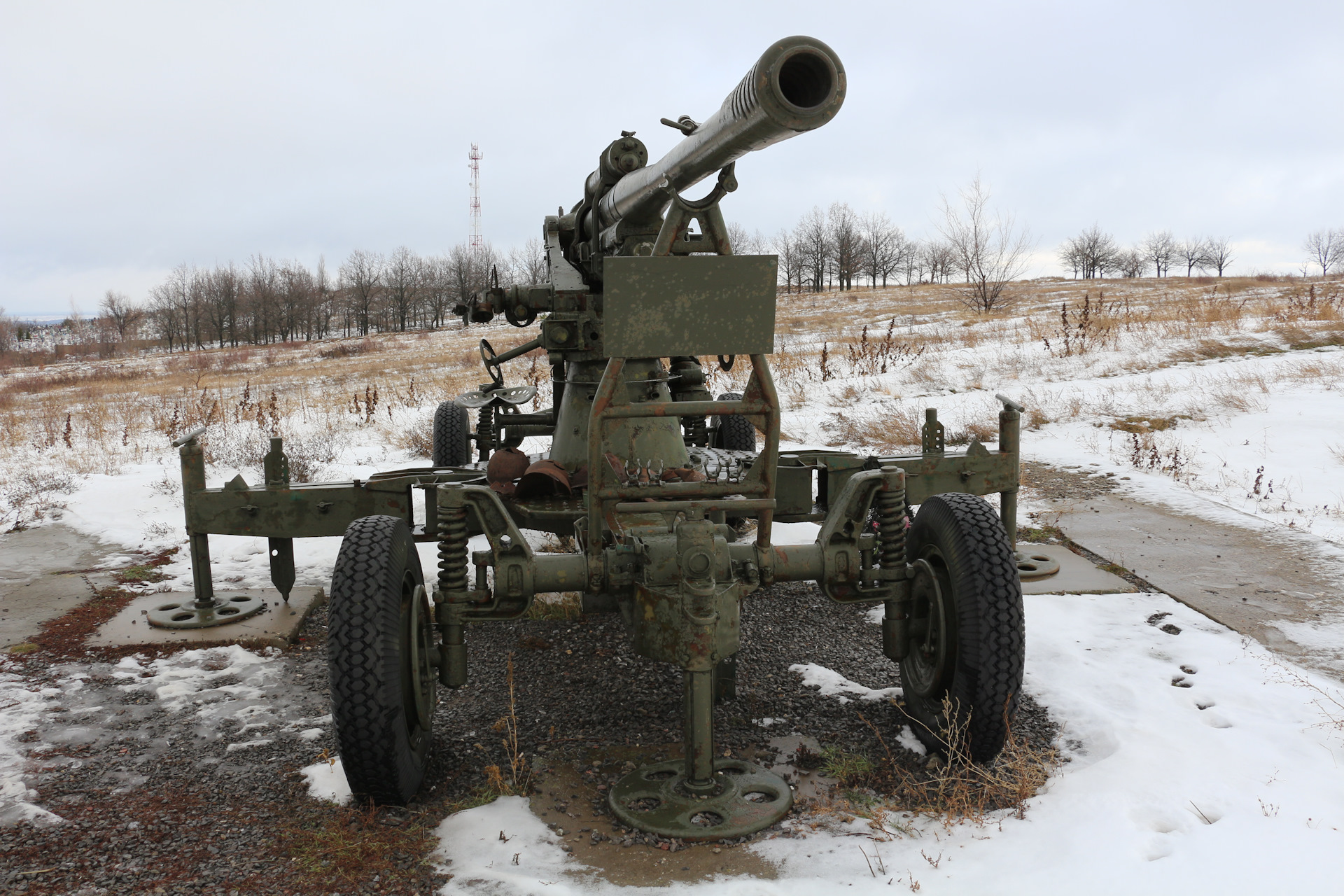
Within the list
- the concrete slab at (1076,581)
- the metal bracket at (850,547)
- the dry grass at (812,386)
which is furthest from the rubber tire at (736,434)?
the metal bracket at (850,547)

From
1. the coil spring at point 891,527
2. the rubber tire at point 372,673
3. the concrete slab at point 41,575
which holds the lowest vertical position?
the concrete slab at point 41,575

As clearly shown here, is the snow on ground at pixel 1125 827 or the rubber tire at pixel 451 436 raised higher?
the rubber tire at pixel 451 436

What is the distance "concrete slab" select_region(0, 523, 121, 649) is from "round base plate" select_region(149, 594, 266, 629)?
0.65 m

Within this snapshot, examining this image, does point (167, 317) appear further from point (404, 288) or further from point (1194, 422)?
point (1194, 422)

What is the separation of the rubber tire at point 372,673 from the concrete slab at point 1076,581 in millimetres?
3506

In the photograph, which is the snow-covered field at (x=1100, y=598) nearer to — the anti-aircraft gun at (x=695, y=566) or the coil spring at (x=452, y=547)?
the anti-aircraft gun at (x=695, y=566)

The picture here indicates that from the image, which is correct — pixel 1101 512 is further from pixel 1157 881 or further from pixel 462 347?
pixel 462 347

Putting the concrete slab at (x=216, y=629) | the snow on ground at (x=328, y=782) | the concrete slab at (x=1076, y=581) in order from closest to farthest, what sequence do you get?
the snow on ground at (x=328, y=782) < the concrete slab at (x=216, y=629) < the concrete slab at (x=1076, y=581)

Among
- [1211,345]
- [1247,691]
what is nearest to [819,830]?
[1247,691]

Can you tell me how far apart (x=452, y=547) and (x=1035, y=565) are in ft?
12.8

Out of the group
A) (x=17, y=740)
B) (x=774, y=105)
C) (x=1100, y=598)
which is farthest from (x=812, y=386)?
(x=774, y=105)

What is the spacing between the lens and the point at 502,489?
15.4ft

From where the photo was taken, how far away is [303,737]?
3.67m

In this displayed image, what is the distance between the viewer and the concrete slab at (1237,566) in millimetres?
4441
